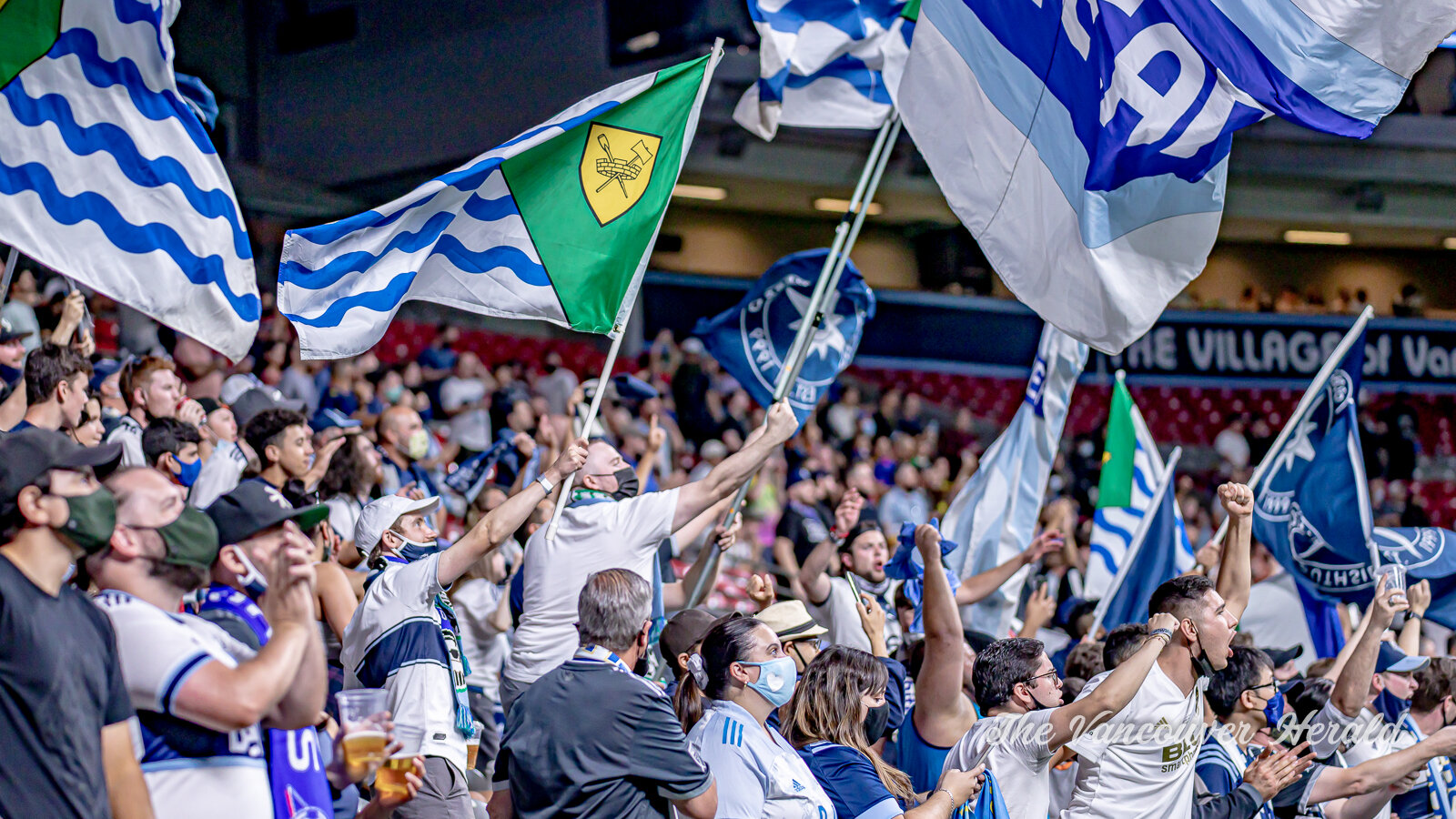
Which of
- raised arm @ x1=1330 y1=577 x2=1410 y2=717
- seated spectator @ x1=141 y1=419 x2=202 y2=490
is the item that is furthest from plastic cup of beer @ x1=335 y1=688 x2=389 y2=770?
raised arm @ x1=1330 y1=577 x2=1410 y2=717

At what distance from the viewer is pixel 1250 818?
536 centimetres

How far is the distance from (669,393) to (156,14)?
12.4m

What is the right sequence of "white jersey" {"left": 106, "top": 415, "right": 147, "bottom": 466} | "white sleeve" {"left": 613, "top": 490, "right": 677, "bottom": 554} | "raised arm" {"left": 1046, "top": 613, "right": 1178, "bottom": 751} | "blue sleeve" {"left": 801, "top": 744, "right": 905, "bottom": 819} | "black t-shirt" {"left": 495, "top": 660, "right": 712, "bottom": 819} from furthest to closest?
"white jersey" {"left": 106, "top": 415, "right": 147, "bottom": 466} < "white sleeve" {"left": 613, "top": 490, "right": 677, "bottom": 554} < "raised arm" {"left": 1046, "top": 613, "right": 1178, "bottom": 751} < "blue sleeve" {"left": 801, "top": 744, "right": 905, "bottom": 819} < "black t-shirt" {"left": 495, "top": 660, "right": 712, "bottom": 819}

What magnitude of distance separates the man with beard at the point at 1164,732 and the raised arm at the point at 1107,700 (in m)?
0.24

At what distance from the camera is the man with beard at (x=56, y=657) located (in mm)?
2932

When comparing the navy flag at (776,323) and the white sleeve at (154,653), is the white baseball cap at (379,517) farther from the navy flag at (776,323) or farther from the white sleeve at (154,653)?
the navy flag at (776,323)

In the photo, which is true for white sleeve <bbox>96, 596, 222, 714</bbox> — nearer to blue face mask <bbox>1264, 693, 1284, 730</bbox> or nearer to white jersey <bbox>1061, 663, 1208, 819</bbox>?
white jersey <bbox>1061, 663, 1208, 819</bbox>

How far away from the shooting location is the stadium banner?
22.8 meters

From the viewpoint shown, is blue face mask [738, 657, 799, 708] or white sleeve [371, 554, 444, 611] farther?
white sleeve [371, 554, 444, 611]

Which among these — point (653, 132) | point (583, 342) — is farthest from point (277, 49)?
point (653, 132)

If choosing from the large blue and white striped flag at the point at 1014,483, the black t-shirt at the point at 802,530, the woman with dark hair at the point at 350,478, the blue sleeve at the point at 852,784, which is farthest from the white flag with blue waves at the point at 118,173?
the large blue and white striped flag at the point at 1014,483

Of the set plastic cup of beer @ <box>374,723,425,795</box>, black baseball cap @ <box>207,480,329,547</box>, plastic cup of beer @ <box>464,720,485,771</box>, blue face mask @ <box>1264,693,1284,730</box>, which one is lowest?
plastic cup of beer @ <box>464,720,485,771</box>

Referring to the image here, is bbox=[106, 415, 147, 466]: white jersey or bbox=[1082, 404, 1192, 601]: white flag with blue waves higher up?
bbox=[106, 415, 147, 466]: white jersey

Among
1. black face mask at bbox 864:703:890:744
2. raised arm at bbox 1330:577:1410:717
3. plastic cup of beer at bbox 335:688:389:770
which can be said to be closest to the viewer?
plastic cup of beer at bbox 335:688:389:770
